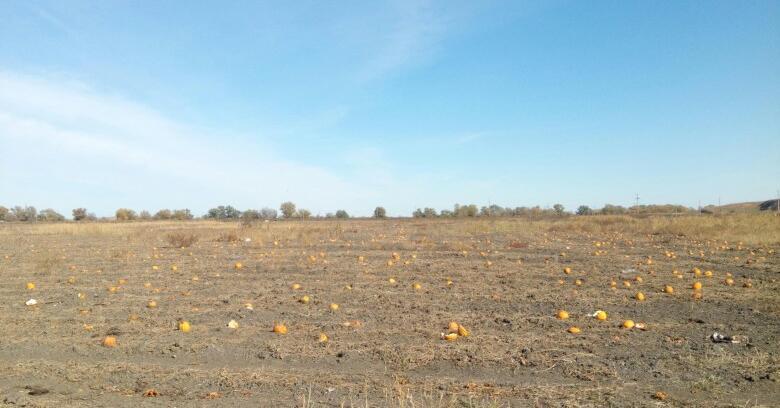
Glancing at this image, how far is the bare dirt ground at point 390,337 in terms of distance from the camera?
13.6 ft

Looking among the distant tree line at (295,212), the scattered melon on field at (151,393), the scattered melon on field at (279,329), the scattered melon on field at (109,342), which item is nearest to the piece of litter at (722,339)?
the scattered melon on field at (279,329)

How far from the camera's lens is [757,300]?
7.73 m

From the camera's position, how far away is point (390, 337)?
19.1ft

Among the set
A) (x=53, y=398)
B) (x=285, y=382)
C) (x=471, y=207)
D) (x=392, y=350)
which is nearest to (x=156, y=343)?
(x=53, y=398)

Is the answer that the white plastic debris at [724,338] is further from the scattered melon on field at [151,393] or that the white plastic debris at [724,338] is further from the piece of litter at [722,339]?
the scattered melon on field at [151,393]

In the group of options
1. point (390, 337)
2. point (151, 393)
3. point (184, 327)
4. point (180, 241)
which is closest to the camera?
point (151, 393)

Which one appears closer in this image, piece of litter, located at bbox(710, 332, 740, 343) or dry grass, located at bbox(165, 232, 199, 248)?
piece of litter, located at bbox(710, 332, 740, 343)

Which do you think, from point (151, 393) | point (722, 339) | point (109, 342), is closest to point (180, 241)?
point (109, 342)

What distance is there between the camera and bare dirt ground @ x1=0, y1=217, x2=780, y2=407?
4133 millimetres

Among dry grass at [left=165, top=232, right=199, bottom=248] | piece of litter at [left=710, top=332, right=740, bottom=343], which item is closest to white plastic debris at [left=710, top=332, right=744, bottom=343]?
piece of litter at [left=710, top=332, right=740, bottom=343]

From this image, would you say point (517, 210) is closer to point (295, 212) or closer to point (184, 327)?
point (295, 212)

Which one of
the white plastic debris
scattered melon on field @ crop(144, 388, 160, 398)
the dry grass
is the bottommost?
scattered melon on field @ crop(144, 388, 160, 398)

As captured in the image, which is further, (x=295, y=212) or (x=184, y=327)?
(x=295, y=212)

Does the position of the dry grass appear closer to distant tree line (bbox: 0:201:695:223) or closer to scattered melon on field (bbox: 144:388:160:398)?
scattered melon on field (bbox: 144:388:160:398)
